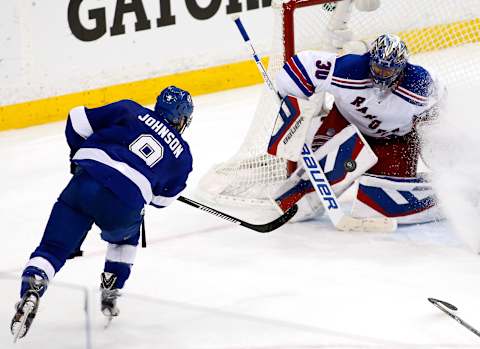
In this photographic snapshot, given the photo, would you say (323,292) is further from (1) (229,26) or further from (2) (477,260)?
(1) (229,26)

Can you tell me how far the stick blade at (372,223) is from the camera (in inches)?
165

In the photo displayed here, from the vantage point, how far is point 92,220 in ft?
10.1

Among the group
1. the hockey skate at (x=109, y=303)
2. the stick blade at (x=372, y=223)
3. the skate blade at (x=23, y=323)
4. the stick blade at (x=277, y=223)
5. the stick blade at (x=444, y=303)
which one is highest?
the hockey skate at (x=109, y=303)

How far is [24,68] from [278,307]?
2593 millimetres

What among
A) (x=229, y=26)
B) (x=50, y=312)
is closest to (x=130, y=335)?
(x=50, y=312)

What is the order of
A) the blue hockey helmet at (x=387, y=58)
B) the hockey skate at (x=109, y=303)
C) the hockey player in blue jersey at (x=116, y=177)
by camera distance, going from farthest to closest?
the blue hockey helmet at (x=387, y=58) < the hockey player in blue jersey at (x=116, y=177) < the hockey skate at (x=109, y=303)

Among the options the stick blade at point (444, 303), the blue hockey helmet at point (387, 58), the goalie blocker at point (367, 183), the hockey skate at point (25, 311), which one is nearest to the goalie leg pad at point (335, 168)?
the goalie blocker at point (367, 183)

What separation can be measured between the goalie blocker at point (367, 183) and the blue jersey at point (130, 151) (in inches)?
43.3

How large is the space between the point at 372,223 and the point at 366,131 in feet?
1.21

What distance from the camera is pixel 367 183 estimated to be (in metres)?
4.15

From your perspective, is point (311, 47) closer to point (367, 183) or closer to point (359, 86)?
point (359, 86)

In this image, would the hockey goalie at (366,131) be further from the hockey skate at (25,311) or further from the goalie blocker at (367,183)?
the hockey skate at (25,311)

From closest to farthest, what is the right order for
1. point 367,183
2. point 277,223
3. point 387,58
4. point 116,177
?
point 116,177
point 387,58
point 277,223
point 367,183

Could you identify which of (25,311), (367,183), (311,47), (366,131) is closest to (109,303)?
(25,311)
